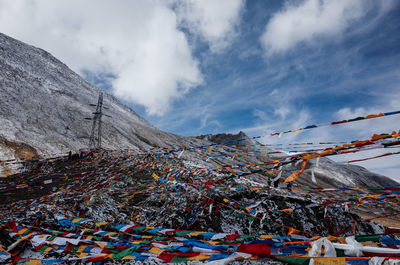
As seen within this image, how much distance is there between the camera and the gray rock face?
2041 centimetres

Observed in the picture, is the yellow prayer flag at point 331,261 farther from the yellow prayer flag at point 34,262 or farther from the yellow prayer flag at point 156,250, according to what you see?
the yellow prayer flag at point 34,262

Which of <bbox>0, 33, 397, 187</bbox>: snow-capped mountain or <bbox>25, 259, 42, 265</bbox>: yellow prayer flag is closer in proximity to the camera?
<bbox>25, 259, 42, 265</bbox>: yellow prayer flag

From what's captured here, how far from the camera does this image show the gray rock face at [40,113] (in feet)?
66.9

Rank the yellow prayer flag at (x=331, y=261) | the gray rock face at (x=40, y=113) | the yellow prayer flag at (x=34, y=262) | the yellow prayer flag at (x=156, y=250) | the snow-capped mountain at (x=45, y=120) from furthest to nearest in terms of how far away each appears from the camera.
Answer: the gray rock face at (x=40, y=113) < the snow-capped mountain at (x=45, y=120) < the yellow prayer flag at (x=34, y=262) < the yellow prayer flag at (x=156, y=250) < the yellow prayer flag at (x=331, y=261)

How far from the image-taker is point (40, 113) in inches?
1065

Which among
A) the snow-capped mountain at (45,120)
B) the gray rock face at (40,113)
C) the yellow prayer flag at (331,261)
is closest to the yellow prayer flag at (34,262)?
the yellow prayer flag at (331,261)

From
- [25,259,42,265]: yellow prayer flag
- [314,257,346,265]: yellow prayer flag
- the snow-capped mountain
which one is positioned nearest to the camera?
[314,257,346,265]: yellow prayer flag

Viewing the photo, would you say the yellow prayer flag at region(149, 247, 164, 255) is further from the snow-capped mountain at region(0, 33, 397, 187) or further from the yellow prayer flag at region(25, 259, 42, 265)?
the snow-capped mountain at region(0, 33, 397, 187)

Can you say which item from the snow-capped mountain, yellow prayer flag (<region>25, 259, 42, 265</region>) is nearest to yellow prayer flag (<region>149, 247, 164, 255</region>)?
yellow prayer flag (<region>25, 259, 42, 265</region>)

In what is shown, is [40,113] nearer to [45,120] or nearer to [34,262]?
[45,120]

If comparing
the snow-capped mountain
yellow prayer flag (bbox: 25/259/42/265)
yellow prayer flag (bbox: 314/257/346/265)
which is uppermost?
the snow-capped mountain

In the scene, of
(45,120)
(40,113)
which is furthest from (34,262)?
(40,113)

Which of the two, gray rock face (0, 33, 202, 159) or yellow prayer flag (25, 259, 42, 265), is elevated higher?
gray rock face (0, 33, 202, 159)

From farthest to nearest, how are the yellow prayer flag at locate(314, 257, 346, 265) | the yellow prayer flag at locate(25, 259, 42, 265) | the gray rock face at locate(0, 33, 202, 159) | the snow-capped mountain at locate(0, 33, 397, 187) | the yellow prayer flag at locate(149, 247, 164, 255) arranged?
1. the gray rock face at locate(0, 33, 202, 159)
2. the snow-capped mountain at locate(0, 33, 397, 187)
3. the yellow prayer flag at locate(25, 259, 42, 265)
4. the yellow prayer flag at locate(149, 247, 164, 255)
5. the yellow prayer flag at locate(314, 257, 346, 265)
